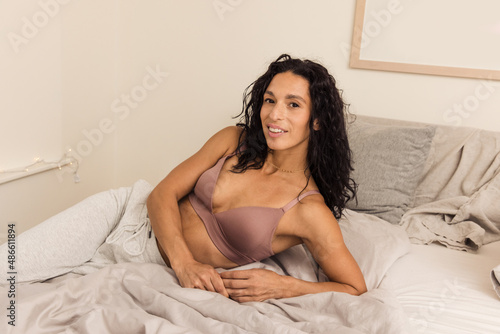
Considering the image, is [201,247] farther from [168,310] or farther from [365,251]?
[365,251]

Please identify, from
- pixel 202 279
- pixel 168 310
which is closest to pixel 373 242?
pixel 202 279

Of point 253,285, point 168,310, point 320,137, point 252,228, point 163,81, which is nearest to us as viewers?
point 168,310

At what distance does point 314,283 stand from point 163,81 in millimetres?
1752

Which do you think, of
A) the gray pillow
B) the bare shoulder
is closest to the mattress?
the gray pillow

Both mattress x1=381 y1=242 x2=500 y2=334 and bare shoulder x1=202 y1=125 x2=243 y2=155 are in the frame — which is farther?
bare shoulder x1=202 y1=125 x2=243 y2=155

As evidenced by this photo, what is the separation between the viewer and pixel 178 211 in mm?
1555

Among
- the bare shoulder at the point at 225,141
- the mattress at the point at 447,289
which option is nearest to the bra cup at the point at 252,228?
the bare shoulder at the point at 225,141

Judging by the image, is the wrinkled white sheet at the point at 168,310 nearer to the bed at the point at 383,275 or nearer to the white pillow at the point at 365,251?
the bed at the point at 383,275

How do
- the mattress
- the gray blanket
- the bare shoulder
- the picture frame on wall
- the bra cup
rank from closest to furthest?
1. the gray blanket
2. the mattress
3. the bra cup
4. the bare shoulder
5. the picture frame on wall

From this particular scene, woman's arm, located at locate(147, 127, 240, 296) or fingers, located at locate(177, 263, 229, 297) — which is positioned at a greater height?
woman's arm, located at locate(147, 127, 240, 296)

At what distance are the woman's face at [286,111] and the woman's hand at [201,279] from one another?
0.42 m

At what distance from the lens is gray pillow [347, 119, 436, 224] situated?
1968mm

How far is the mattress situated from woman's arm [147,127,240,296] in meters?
0.54

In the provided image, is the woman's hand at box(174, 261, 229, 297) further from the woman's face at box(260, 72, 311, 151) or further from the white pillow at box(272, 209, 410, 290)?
the woman's face at box(260, 72, 311, 151)
